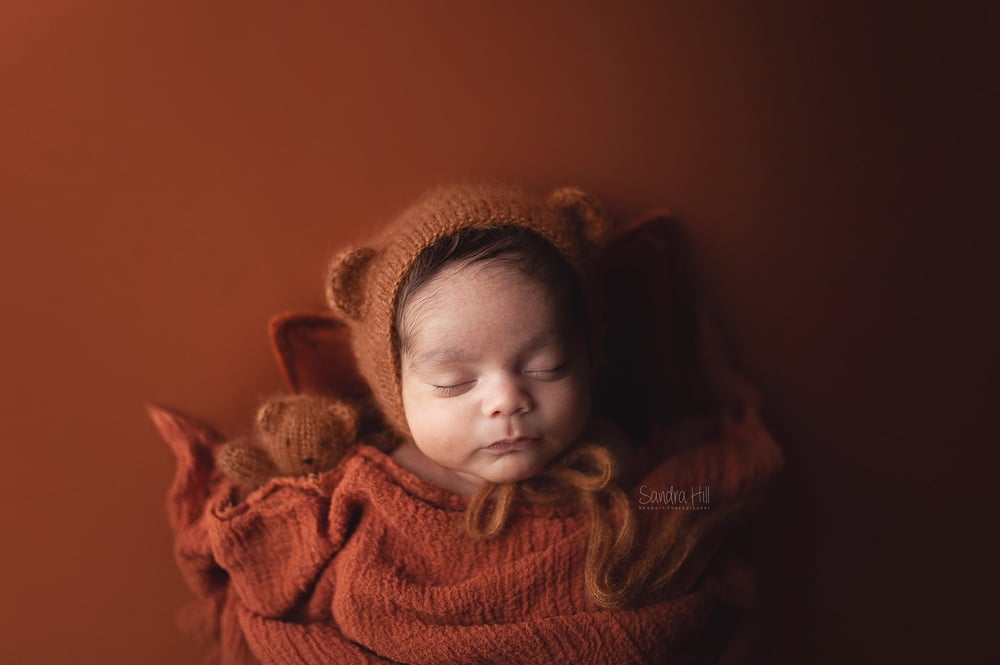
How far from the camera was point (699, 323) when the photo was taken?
1169 mm

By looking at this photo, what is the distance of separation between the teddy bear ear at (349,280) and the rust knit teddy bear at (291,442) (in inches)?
5.8

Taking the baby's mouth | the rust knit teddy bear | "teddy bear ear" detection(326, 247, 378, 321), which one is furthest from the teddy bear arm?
the baby's mouth

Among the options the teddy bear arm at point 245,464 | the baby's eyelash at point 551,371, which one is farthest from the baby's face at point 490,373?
the teddy bear arm at point 245,464

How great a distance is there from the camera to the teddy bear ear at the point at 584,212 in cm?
98

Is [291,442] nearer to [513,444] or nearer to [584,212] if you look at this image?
[513,444]

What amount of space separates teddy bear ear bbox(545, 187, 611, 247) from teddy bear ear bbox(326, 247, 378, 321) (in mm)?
270

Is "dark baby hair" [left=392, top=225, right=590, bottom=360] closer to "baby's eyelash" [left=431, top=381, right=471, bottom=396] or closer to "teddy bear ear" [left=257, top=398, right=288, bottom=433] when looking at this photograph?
"baby's eyelash" [left=431, top=381, right=471, bottom=396]

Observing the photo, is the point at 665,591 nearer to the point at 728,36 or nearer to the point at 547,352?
the point at 547,352

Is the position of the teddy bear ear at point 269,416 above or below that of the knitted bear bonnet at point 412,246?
below

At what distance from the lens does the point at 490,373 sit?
86cm

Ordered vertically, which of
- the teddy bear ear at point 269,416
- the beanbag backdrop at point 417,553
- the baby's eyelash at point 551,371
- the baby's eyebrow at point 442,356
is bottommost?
the beanbag backdrop at point 417,553

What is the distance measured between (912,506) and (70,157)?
1.49m

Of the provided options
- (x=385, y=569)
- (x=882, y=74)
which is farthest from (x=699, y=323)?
(x=385, y=569)

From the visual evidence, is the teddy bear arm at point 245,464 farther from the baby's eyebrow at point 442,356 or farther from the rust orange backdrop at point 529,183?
the baby's eyebrow at point 442,356
